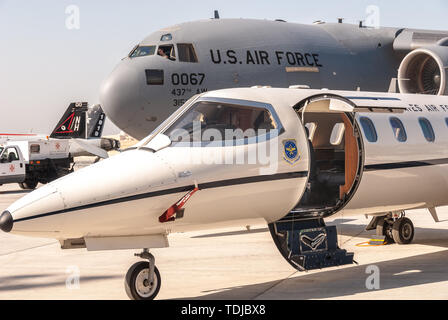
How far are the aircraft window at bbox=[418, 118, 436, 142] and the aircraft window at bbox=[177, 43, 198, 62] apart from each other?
824 centimetres

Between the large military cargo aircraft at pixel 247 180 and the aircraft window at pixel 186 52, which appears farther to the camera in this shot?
the aircraft window at pixel 186 52

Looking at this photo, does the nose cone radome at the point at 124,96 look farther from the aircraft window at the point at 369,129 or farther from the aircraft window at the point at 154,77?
the aircraft window at the point at 369,129

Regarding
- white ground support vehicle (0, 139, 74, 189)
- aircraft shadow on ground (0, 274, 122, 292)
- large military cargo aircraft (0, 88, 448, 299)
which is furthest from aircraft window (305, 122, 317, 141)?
white ground support vehicle (0, 139, 74, 189)

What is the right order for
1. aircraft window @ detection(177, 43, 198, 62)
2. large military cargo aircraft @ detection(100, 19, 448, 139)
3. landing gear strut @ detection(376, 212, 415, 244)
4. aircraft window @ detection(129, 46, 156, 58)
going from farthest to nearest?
aircraft window @ detection(129, 46, 156, 58)
aircraft window @ detection(177, 43, 198, 62)
large military cargo aircraft @ detection(100, 19, 448, 139)
landing gear strut @ detection(376, 212, 415, 244)

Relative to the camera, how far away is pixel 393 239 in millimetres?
12844

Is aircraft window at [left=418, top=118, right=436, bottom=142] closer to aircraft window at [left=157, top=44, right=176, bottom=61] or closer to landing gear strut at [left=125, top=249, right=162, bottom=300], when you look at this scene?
landing gear strut at [left=125, top=249, right=162, bottom=300]

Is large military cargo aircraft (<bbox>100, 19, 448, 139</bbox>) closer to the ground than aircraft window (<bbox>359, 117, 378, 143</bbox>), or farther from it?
farther from it

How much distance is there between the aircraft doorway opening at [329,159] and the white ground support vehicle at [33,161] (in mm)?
21315

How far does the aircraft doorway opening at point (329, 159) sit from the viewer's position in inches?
366

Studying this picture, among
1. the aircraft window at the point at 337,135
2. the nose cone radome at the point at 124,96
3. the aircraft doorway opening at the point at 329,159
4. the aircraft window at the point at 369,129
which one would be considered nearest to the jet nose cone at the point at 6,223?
the aircraft doorway opening at the point at 329,159

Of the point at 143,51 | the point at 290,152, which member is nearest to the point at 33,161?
the point at 143,51

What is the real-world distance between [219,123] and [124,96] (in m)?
9.08

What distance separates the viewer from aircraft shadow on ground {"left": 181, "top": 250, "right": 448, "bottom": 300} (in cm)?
847

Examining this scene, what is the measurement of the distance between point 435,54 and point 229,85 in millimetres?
5300
